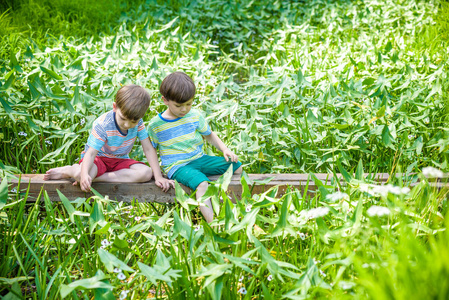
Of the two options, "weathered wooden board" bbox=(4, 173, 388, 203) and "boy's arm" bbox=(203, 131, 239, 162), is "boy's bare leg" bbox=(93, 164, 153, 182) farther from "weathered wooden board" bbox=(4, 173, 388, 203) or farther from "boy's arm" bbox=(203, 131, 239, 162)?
"boy's arm" bbox=(203, 131, 239, 162)

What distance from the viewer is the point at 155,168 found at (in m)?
2.25

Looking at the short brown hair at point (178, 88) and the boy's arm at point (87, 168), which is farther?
the short brown hair at point (178, 88)

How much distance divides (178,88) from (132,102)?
241 millimetres

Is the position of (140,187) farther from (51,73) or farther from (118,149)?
(51,73)

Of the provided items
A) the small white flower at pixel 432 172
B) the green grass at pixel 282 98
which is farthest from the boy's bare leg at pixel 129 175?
the small white flower at pixel 432 172

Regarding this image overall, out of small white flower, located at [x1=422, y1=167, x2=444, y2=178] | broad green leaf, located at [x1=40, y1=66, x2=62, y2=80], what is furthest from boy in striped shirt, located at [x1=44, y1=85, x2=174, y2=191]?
small white flower, located at [x1=422, y1=167, x2=444, y2=178]

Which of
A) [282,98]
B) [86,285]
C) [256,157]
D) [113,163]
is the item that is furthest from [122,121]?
[282,98]

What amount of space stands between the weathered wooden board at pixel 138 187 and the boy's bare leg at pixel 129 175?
3 centimetres

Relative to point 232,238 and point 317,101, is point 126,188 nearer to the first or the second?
point 232,238

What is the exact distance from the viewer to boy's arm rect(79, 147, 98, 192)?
6.70 ft

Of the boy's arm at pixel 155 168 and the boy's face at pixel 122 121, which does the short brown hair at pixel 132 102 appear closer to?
the boy's face at pixel 122 121

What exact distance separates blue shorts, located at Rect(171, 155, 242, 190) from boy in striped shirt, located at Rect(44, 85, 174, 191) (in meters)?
0.07

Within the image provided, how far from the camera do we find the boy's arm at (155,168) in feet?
7.04

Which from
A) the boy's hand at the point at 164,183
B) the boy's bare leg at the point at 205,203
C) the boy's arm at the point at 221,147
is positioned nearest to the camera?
the boy's bare leg at the point at 205,203
